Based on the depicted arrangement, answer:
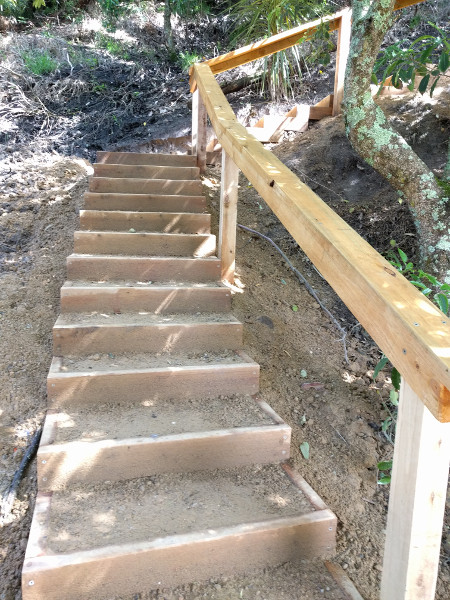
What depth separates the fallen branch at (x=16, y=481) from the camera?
1.81 metres

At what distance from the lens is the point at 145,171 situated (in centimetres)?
400

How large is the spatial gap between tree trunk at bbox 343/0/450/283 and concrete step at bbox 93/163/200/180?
139 centimetres

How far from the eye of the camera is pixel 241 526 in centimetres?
163

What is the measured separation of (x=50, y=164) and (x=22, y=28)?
523cm

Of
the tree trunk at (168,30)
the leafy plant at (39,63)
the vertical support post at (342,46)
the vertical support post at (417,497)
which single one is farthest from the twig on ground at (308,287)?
the tree trunk at (168,30)

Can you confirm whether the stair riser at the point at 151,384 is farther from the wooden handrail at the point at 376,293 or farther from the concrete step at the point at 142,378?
the wooden handrail at the point at 376,293

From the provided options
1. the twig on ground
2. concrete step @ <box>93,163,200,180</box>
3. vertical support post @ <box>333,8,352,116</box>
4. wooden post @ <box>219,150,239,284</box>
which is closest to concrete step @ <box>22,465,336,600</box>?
the twig on ground

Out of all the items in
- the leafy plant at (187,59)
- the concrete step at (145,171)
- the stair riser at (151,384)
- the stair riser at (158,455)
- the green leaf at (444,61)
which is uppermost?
the leafy plant at (187,59)

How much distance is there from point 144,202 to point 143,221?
275 millimetres

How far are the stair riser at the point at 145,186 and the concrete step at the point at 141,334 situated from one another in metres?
1.46

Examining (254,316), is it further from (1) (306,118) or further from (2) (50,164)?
(1) (306,118)

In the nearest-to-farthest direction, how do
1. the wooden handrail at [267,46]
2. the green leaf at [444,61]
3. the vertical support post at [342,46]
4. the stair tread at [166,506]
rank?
the stair tread at [166,506]
the green leaf at [444,61]
the wooden handrail at [267,46]
the vertical support post at [342,46]

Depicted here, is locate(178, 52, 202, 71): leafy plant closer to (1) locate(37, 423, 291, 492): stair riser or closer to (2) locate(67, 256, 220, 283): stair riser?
(2) locate(67, 256, 220, 283): stair riser

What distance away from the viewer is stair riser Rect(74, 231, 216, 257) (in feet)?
10.3
